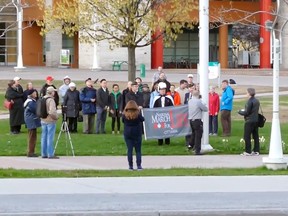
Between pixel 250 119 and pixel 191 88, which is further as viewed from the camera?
pixel 191 88

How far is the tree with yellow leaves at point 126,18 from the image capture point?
2836cm

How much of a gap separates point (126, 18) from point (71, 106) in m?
4.81

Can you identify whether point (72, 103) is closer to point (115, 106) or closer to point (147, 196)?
point (115, 106)

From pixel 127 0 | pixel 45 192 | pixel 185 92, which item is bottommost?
pixel 45 192

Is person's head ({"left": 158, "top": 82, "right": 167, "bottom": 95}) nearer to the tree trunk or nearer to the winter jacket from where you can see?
the winter jacket

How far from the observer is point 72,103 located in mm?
25281

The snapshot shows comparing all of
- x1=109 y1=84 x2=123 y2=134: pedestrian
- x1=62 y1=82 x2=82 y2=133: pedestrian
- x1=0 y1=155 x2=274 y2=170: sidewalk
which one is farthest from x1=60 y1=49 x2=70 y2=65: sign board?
x1=0 y1=155 x2=274 y2=170: sidewalk

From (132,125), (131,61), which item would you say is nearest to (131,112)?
(132,125)

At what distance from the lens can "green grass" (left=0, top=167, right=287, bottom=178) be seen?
16.9 meters

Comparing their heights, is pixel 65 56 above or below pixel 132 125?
above

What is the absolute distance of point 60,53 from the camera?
70.4 m

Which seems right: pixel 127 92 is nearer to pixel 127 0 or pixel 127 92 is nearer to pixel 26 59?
pixel 127 0

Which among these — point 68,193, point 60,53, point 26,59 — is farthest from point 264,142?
point 26,59

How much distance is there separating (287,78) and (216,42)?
24.1 m
